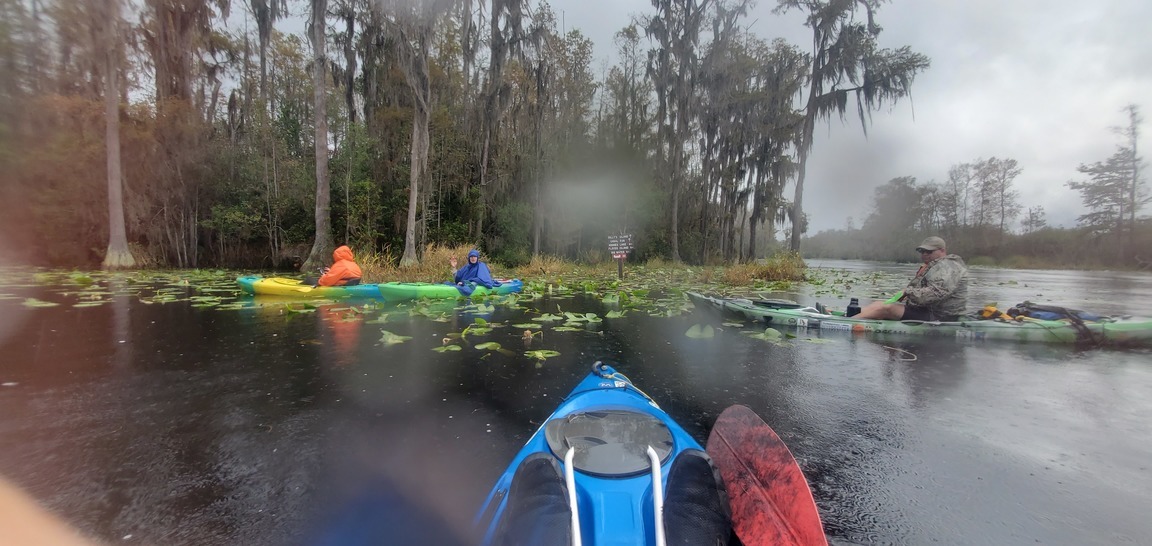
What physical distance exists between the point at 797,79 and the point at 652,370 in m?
20.3

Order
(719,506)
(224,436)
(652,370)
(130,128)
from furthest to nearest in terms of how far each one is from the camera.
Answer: (130,128)
(652,370)
(224,436)
(719,506)

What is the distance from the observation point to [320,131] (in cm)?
1476

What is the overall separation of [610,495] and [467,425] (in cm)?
171

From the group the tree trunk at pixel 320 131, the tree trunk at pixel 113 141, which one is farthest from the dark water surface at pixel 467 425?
the tree trunk at pixel 113 141

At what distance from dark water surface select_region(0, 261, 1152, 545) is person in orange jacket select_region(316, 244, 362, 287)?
2982mm

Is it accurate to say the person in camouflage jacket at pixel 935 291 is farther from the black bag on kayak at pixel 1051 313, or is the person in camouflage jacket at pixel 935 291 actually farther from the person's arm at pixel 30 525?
the person's arm at pixel 30 525

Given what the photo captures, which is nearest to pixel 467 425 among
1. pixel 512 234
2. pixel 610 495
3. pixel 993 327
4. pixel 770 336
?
pixel 610 495

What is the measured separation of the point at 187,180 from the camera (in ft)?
57.9

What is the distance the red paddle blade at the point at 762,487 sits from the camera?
4.81 feet

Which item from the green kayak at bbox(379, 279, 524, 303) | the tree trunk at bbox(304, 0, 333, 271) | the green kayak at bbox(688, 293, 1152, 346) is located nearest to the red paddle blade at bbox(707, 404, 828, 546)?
the green kayak at bbox(688, 293, 1152, 346)

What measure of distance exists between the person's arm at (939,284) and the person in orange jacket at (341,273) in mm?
8918

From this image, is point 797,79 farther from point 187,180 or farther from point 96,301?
point 187,180

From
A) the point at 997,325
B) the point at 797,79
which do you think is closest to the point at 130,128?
the point at 997,325

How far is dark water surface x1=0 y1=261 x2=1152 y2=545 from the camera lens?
188 centimetres
